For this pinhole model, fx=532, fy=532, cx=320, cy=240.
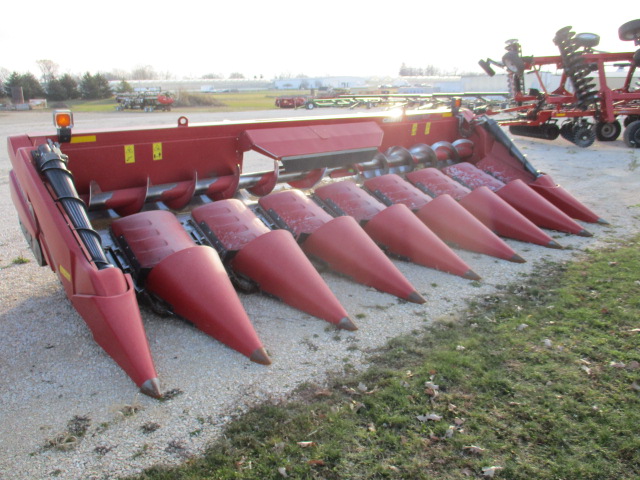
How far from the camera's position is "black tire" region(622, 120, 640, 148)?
1245 centimetres

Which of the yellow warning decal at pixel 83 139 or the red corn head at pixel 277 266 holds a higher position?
the yellow warning decal at pixel 83 139

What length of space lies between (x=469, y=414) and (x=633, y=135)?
12.4 meters

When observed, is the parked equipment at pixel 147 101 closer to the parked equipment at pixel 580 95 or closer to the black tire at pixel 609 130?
the parked equipment at pixel 580 95

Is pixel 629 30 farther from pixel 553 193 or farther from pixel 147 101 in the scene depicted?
pixel 147 101

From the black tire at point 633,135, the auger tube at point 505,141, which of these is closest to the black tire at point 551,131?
the black tire at point 633,135

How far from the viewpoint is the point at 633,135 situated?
12.5 meters

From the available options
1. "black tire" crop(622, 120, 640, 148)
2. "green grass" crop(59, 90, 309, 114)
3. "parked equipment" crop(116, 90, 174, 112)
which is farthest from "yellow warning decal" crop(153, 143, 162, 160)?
"parked equipment" crop(116, 90, 174, 112)

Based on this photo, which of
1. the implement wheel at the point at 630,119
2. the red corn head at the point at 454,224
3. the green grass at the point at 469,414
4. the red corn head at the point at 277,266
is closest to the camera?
the green grass at the point at 469,414

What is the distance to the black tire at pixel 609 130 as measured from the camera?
13.1m

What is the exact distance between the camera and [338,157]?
5.63 metres

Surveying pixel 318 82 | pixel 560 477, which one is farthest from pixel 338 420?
pixel 318 82

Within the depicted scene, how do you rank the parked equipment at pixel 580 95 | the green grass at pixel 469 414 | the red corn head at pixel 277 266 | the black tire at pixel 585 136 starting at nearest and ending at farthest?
1. the green grass at pixel 469 414
2. the red corn head at pixel 277 266
3. the parked equipment at pixel 580 95
4. the black tire at pixel 585 136

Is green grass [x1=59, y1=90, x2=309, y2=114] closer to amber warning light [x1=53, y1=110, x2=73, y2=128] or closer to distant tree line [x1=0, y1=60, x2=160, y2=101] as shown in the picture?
distant tree line [x1=0, y1=60, x2=160, y2=101]

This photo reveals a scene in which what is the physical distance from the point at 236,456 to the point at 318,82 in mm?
81680
